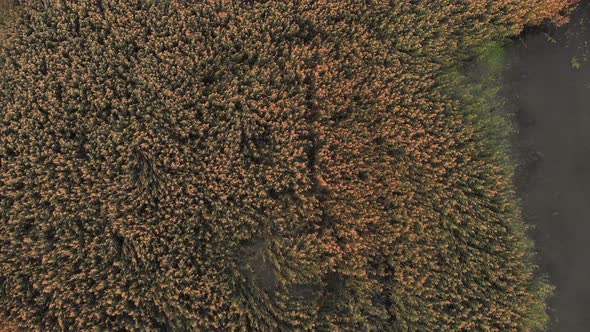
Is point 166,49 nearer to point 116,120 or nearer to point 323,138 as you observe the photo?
point 116,120

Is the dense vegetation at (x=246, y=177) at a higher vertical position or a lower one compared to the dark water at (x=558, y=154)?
lower

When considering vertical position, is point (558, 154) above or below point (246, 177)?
above

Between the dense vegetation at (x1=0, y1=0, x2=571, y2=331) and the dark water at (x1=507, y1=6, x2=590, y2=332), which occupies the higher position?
the dark water at (x1=507, y1=6, x2=590, y2=332)

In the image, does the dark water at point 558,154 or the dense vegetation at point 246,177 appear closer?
the dense vegetation at point 246,177

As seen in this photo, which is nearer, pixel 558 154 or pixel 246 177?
pixel 246 177

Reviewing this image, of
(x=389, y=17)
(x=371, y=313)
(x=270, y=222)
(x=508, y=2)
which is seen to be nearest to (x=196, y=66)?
(x=270, y=222)

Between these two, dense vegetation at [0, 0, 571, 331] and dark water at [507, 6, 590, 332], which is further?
dark water at [507, 6, 590, 332]
